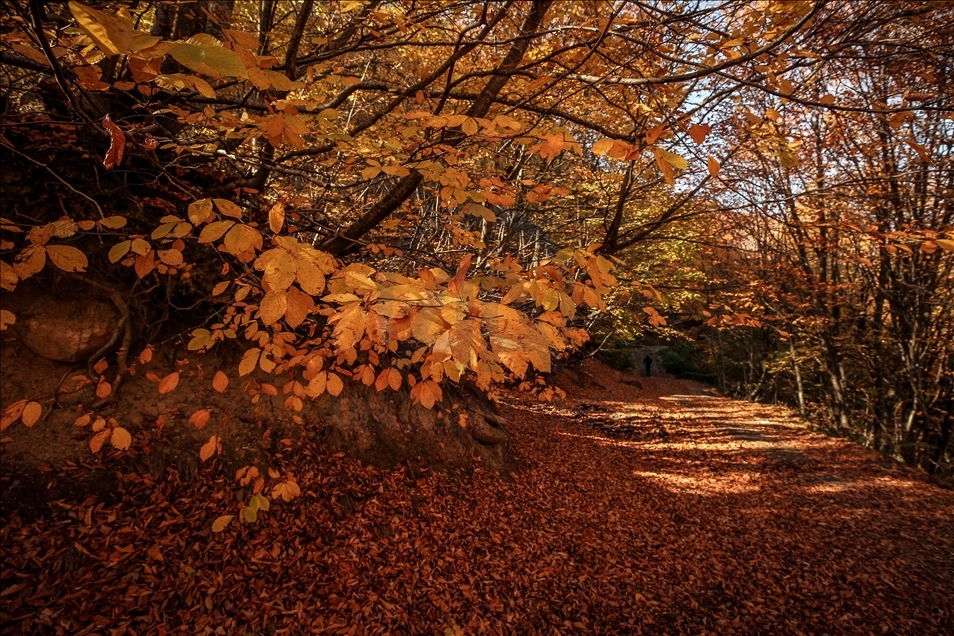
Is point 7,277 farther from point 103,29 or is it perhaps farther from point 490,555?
point 490,555

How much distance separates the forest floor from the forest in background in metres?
0.98

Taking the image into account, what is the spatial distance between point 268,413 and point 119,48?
170 inches

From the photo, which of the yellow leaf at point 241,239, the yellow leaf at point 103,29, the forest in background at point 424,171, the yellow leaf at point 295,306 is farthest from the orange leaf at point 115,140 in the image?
the yellow leaf at point 295,306

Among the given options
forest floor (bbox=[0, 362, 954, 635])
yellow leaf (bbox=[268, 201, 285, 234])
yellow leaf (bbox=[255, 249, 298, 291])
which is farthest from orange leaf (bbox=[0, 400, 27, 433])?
yellow leaf (bbox=[255, 249, 298, 291])

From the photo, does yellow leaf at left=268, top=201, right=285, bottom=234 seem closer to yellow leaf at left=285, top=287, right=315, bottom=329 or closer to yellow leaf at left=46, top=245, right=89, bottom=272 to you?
yellow leaf at left=285, top=287, right=315, bottom=329

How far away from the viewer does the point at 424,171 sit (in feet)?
8.18

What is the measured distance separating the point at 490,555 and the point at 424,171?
Result: 4136 millimetres

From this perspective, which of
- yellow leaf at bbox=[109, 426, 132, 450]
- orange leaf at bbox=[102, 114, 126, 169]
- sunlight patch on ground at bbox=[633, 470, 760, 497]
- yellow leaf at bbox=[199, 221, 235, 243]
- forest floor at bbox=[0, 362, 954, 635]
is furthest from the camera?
sunlight patch on ground at bbox=[633, 470, 760, 497]

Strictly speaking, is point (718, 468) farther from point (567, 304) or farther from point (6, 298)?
point (6, 298)

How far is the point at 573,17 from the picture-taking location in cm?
508

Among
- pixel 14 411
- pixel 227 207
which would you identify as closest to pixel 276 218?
pixel 227 207

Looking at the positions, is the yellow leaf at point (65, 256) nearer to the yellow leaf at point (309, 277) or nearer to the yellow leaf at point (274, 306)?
the yellow leaf at point (274, 306)

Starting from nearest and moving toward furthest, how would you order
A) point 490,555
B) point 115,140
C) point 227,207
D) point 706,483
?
point 115,140
point 227,207
point 490,555
point 706,483

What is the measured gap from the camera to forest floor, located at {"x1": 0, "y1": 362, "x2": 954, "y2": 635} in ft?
9.64
